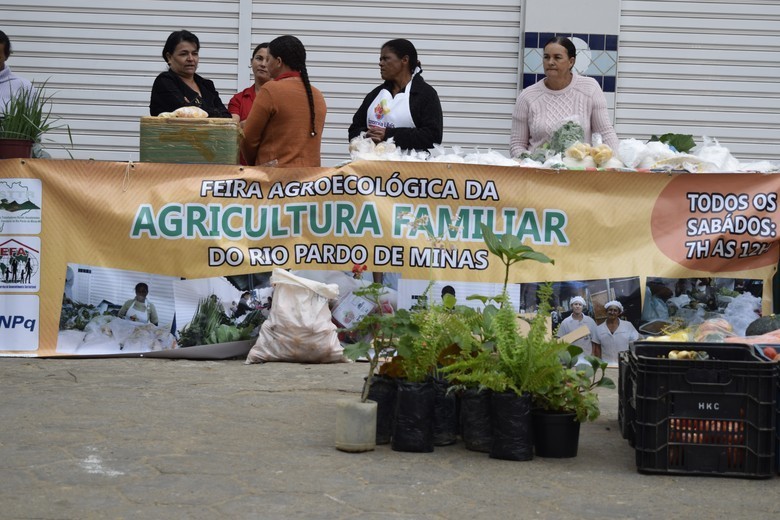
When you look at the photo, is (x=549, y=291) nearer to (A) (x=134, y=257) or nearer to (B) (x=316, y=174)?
(B) (x=316, y=174)

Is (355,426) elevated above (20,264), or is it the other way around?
(20,264)

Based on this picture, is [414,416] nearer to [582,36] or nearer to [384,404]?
[384,404]

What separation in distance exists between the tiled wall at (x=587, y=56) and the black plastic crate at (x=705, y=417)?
6.51 meters

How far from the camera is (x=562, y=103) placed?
858cm

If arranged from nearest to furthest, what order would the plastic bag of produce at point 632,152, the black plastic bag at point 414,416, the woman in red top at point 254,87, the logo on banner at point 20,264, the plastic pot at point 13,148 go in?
the black plastic bag at point 414,416 < the logo on banner at point 20,264 < the plastic pot at point 13,148 < the plastic bag of produce at point 632,152 < the woman in red top at point 254,87

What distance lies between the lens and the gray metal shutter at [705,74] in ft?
36.8

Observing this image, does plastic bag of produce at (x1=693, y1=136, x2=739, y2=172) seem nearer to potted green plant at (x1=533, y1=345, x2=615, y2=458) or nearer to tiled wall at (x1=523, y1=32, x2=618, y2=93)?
tiled wall at (x1=523, y1=32, x2=618, y2=93)

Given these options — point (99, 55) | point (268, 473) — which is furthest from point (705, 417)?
point (99, 55)

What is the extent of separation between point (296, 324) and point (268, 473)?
2805 millimetres

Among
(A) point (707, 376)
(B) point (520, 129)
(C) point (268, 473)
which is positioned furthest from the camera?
(B) point (520, 129)

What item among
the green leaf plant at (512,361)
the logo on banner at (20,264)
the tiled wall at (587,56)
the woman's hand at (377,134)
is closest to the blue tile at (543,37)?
the tiled wall at (587,56)

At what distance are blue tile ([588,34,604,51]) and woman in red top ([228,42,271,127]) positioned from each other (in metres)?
3.47

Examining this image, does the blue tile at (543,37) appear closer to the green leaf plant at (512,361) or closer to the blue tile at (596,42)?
the blue tile at (596,42)

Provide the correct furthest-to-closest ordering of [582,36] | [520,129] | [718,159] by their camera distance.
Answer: [582,36], [520,129], [718,159]
